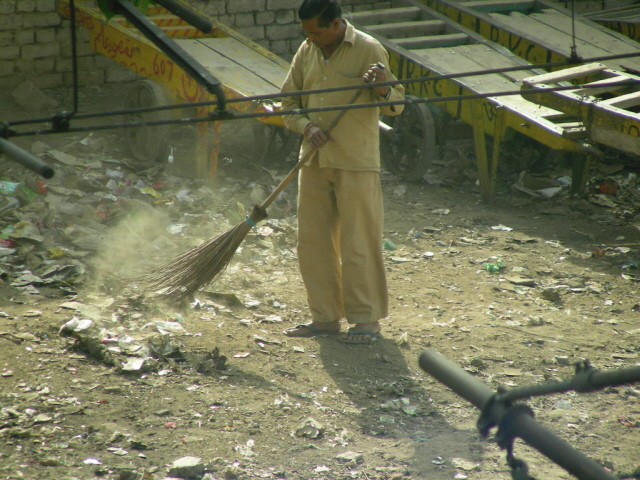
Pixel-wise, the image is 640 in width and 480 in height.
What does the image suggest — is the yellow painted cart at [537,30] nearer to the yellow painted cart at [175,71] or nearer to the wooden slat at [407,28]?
the wooden slat at [407,28]

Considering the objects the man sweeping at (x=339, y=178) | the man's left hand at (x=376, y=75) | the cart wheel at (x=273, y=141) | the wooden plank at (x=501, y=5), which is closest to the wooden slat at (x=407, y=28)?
the wooden plank at (x=501, y=5)

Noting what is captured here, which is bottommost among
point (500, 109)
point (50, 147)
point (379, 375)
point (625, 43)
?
point (379, 375)

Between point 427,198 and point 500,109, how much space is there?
49.6 inches

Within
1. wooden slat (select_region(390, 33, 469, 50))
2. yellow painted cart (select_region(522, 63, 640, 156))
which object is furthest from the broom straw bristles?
wooden slat (select_region(390, 33, 469, 50))

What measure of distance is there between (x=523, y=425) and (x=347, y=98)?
321cm

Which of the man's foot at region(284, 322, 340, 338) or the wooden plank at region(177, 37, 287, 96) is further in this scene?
the wooden plank at region(177, 37, 287, 96)

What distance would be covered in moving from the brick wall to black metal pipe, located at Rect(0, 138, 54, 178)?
20.8ft

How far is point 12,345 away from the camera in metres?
3.98

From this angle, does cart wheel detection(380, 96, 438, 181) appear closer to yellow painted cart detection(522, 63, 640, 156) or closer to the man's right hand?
yellow painted cart detection(522, 63, 640, 156)

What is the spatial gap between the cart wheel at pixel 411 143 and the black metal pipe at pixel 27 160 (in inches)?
230

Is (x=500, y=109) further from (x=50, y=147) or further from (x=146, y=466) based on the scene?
(x=146, y=466)

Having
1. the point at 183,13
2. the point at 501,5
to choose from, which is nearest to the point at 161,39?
the point at 183,13

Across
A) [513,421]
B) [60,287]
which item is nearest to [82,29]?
[60,287]

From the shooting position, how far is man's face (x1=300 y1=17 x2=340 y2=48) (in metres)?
3.99
